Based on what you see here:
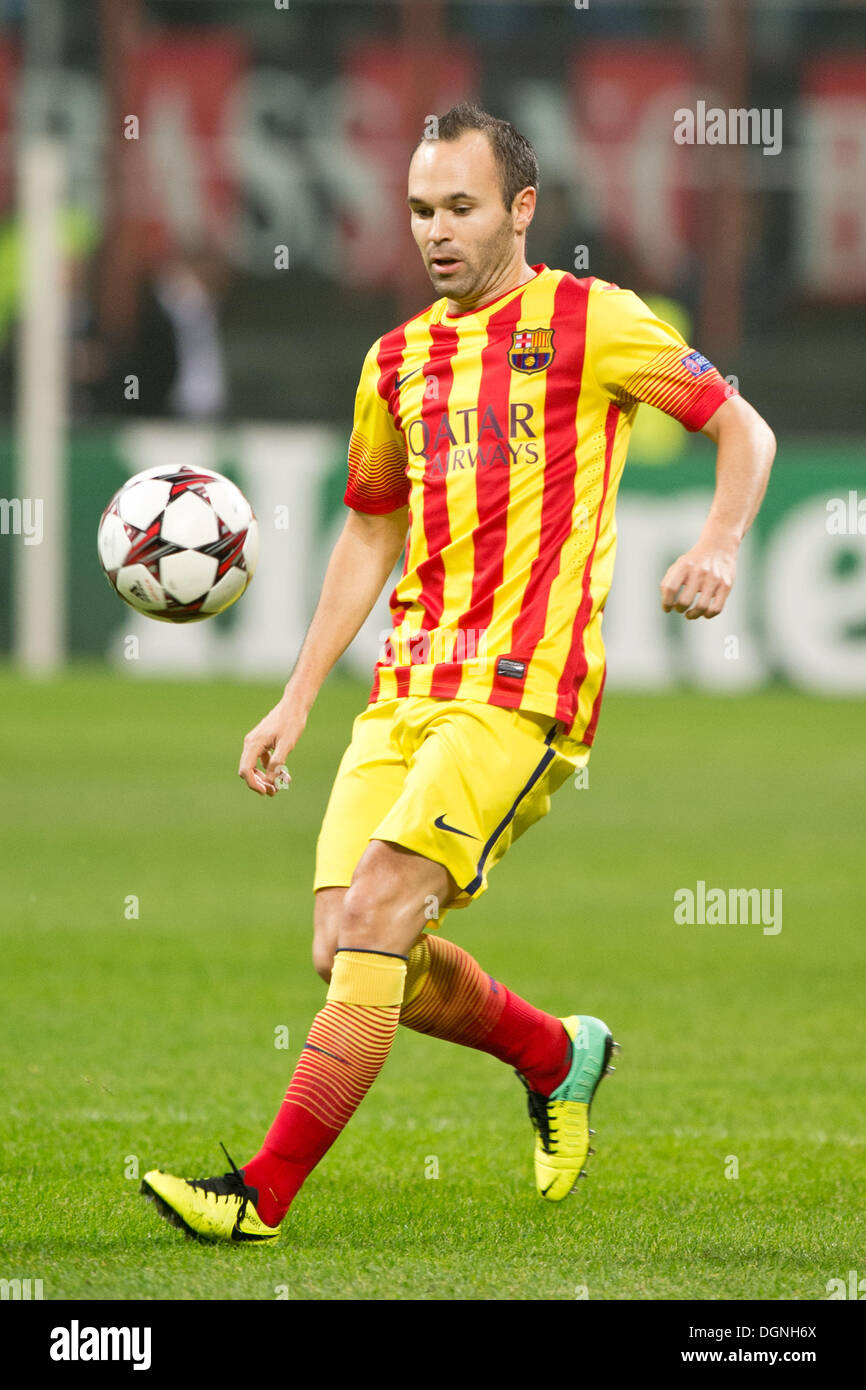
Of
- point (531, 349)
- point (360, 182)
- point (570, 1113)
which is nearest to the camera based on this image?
point (531, 349)

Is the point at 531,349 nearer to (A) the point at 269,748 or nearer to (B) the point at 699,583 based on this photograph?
(B) the point at 699,583

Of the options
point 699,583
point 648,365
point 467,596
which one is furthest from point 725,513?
point 467,596

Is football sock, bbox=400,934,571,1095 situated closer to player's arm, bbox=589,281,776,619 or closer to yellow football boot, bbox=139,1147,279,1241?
yellow football boot, bbox=139,1147,279,1241

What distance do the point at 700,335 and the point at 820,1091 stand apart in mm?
15549

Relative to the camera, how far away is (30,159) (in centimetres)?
1688

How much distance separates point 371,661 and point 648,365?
1177 cm

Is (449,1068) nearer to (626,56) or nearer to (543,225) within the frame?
(543,225)

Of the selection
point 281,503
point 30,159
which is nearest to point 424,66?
point 30,159

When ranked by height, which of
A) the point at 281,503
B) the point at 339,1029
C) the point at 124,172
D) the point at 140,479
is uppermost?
the point at 124,172

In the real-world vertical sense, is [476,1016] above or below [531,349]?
below

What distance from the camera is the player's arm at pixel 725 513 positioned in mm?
3760

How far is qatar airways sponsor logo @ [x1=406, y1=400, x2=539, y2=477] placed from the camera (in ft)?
13.9

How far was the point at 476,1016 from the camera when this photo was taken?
15.1 ft

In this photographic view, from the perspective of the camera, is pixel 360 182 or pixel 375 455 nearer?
pixel 375 455
